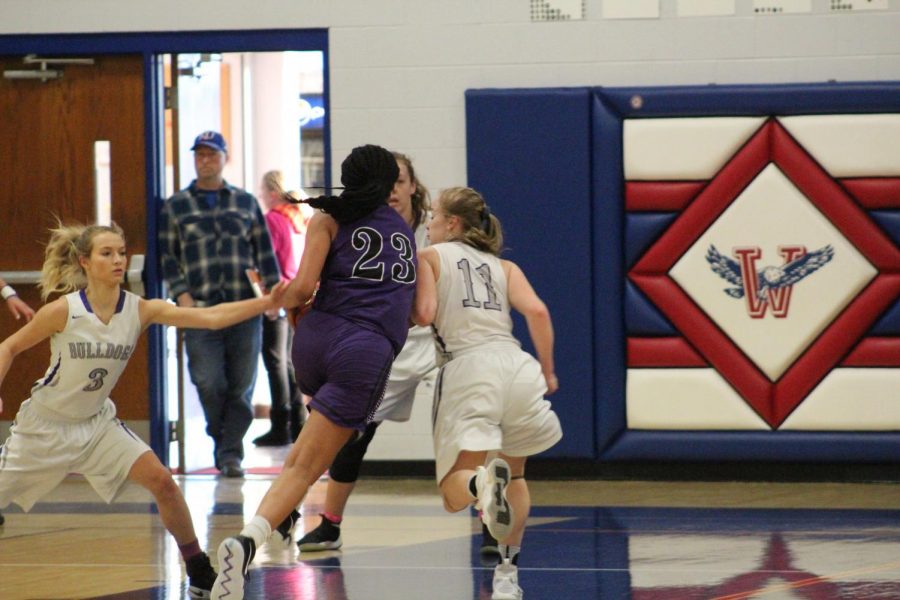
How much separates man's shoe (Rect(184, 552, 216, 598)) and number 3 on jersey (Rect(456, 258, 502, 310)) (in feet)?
3.86

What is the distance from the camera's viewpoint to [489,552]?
17.5 feet

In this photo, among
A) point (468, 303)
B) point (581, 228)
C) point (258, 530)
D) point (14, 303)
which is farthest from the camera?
point (581, 228)

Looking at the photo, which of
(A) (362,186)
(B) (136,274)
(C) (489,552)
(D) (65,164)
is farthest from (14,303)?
(A) (362,186)

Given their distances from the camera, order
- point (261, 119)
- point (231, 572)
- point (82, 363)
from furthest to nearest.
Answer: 1. point (261, 119)
2. point (82, 363)
3. point (231, 572)

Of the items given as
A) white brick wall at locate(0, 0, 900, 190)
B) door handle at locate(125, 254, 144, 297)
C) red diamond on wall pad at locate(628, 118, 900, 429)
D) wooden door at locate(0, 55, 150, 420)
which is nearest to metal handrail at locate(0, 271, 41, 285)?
wooden door at locate(0, 55, 150, 420)

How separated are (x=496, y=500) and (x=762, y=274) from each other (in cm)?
371

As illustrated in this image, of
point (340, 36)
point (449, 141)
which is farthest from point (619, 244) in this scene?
point (340, 36)

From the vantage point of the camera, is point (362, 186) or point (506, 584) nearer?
point (506, 584)

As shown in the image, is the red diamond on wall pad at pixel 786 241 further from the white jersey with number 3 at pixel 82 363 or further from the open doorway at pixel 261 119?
the open doorway at pixel 261 119

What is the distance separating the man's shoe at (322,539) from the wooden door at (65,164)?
112 inches

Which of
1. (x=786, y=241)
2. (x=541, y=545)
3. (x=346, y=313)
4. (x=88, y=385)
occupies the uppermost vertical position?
(x=786, y=241)

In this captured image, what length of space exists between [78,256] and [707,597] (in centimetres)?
240

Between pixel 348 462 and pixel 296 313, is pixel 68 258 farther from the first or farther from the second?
pixel 348 462

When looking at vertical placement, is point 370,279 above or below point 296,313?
above
